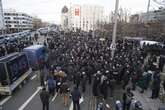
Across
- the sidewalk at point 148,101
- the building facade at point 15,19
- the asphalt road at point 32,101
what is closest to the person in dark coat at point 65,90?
the asphalt road at point 32,101

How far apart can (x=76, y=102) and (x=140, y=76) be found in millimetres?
5973

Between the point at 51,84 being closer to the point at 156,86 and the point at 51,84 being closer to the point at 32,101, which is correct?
the point at 32,101

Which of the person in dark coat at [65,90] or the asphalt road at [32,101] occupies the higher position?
the person in dark coat at [65,90]

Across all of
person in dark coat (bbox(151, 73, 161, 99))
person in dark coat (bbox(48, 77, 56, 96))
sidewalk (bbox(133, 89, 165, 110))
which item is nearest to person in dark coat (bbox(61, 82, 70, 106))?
person in dark coat (bbox(48, 77, 56, 96))

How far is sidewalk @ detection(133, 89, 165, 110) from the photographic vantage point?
511 inches

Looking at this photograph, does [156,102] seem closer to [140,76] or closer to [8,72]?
[140,76]

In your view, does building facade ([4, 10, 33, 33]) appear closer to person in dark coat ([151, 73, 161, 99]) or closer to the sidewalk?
the sidewalk

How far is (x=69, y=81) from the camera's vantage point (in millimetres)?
16594

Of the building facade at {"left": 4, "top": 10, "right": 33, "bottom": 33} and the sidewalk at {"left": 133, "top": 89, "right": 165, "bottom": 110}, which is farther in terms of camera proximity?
the building facade at {"left": 4, "top": 10, "right": 33, "bottom": 33}

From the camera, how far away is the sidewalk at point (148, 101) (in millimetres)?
12973

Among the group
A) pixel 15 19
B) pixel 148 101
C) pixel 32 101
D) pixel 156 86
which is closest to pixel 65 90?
pixel 32 101

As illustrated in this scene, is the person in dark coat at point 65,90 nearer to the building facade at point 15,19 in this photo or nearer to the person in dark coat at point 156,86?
the person in dark coat at point 156,86

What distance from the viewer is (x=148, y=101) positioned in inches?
545

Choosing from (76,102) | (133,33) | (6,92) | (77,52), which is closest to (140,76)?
(76,102)
